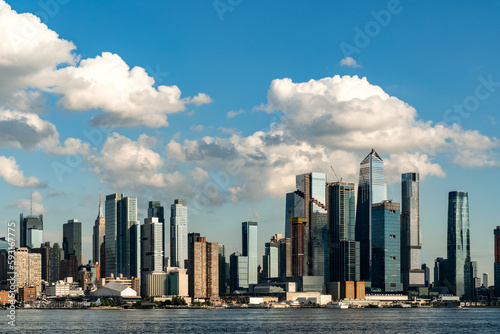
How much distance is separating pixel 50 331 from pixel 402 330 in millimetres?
80974

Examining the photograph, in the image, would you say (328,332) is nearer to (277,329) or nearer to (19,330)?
(277,329)

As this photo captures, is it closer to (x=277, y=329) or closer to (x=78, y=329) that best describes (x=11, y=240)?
(x=78, y=329)

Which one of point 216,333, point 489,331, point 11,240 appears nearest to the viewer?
point 11,240

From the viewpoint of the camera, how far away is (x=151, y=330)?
18200cm

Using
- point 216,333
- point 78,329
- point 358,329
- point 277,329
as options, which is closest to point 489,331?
point 358,329

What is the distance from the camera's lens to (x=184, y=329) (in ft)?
618

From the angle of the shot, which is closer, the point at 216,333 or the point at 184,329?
the point at 216,333

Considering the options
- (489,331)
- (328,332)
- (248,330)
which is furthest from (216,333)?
(489,331)

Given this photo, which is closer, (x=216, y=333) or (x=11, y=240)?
(x=11, y=240)

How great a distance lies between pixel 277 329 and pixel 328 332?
16.6m

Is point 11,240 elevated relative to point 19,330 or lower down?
elevated

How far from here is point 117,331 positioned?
177 metres

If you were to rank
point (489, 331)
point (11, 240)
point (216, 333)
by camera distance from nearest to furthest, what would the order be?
point (11, 240), point (216, 333), point (489, 331)

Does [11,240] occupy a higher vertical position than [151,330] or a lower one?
higher
